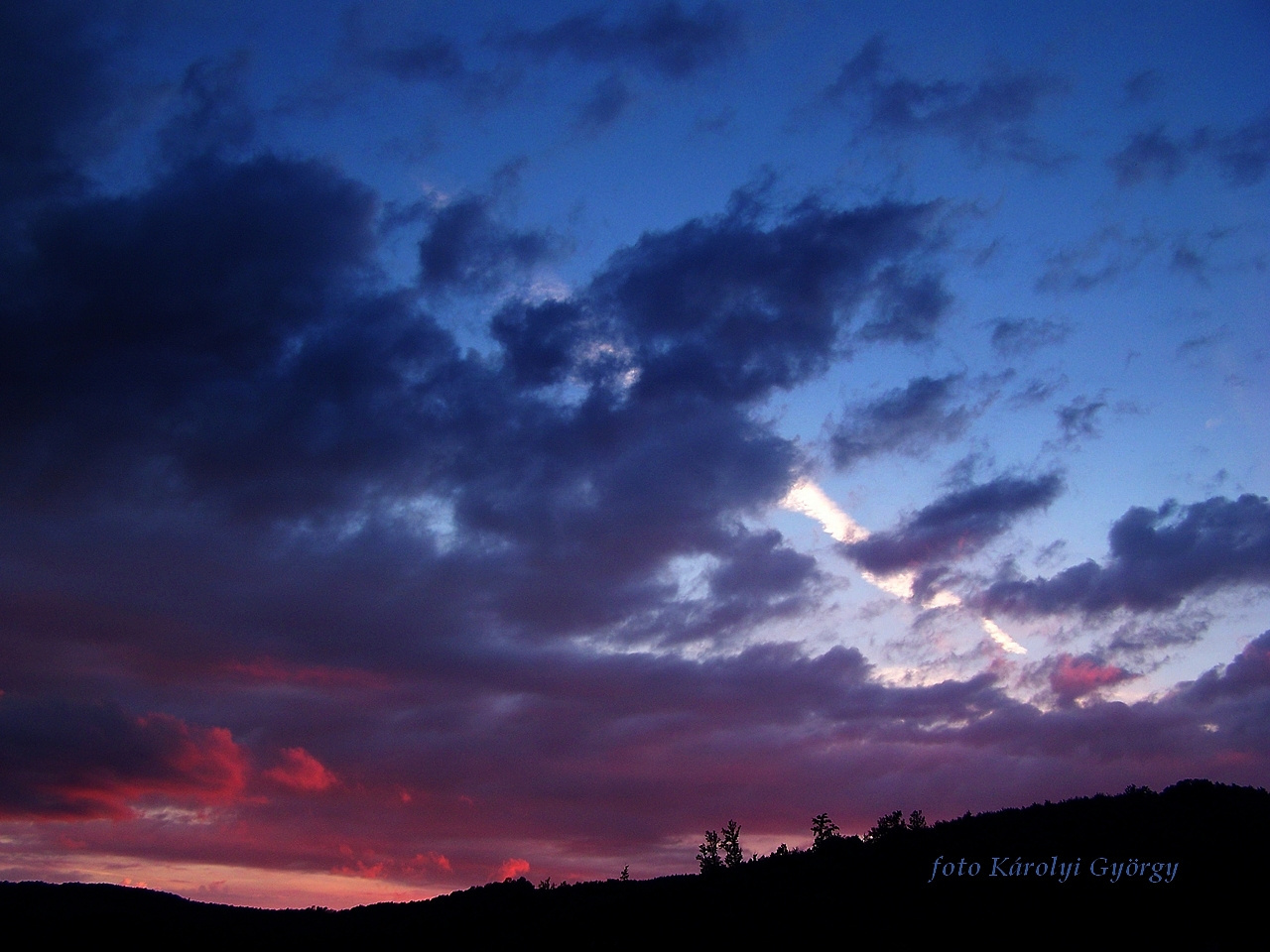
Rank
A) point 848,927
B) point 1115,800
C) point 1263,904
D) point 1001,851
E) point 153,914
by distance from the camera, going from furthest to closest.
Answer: point 153,914 → point 1115,800 → point 1001,851 → point 848,927 → point 1263,904

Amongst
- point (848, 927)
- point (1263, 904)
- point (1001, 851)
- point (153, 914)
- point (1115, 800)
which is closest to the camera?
point (1263, 904)

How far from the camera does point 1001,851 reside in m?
41.3

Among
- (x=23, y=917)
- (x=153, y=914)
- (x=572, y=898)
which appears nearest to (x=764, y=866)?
(x=572, y=898)

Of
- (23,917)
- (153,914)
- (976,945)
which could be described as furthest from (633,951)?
(23,917)

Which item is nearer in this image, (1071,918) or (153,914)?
(1071,918)

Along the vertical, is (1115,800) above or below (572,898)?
above

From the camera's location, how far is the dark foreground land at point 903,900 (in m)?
33.4

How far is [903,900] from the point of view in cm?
3834

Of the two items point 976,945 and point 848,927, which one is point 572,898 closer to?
point 848,927

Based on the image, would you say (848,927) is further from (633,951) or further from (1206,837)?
(1206,837)

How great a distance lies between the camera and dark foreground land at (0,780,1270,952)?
3344 cm

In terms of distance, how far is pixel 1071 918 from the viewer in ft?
110

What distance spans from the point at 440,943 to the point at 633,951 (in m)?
10.7

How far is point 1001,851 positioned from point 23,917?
50077mm
